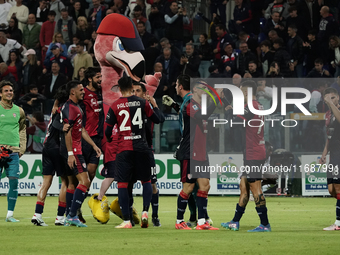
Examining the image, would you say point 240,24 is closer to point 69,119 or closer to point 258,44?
point 258,44

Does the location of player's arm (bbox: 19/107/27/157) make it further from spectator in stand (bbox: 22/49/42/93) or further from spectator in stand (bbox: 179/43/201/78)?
spectator in stand (bbox: 22/49/42/93)

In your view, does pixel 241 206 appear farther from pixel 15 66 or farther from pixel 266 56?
pixel 15 66

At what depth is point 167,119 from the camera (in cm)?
1639

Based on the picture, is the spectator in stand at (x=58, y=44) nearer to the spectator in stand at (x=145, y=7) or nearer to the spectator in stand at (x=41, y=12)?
the spectator in stand at (x=41, y=12)

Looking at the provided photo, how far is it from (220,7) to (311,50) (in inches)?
159

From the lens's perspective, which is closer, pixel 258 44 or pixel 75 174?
pixel 75 174

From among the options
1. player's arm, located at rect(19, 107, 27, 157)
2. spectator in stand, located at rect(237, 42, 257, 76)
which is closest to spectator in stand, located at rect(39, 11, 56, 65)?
spectator in stand, located at rect(237, 42, 257, 76)

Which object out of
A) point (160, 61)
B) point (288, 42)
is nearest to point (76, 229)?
point (160, 61)

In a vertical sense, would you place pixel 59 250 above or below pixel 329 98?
below

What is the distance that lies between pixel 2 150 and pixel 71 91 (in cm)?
191

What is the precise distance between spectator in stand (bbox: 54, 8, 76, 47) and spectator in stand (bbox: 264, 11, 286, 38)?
6382 millimetres

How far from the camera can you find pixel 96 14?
20.2 meters

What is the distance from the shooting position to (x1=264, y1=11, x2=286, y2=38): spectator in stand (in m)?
18.3

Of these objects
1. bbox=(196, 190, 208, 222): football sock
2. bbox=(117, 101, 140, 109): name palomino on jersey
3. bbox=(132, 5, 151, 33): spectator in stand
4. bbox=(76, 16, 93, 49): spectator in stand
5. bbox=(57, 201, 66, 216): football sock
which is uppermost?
bbox=(132, 5, 151, 33): spectator in stand
